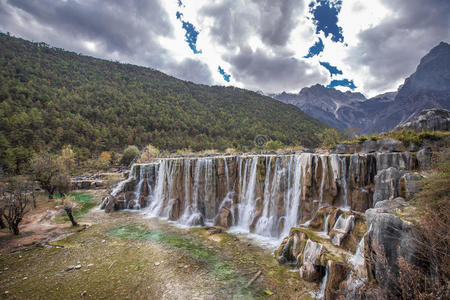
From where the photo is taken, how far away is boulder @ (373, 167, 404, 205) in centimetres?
766

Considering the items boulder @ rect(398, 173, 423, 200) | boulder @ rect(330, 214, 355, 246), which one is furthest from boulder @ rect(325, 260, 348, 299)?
boulder @ rect(398, 173, 423, 200)

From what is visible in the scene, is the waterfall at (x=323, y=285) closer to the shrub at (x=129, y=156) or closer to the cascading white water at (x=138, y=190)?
the cascading white water at (x=138, y=190)

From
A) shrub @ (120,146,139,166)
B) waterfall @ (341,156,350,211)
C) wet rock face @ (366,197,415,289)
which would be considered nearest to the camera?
wet rock face @ (366,197,415,289)

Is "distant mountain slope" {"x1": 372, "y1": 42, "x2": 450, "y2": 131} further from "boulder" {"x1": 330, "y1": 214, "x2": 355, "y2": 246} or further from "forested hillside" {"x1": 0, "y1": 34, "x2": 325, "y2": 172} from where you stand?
"boulder" {"x1": 330, "y1": 214, "x2": 355, "y2": 246}

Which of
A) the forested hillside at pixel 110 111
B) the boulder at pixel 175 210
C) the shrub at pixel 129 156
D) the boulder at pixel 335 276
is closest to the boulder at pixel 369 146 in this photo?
the boulder at pixel 335 276

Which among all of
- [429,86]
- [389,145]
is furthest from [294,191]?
[429,86]

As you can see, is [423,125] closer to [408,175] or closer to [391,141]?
[391,141]

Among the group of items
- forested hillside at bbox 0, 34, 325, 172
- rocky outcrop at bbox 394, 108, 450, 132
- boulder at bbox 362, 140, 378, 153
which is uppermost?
forested hillside at bbox 0, 34, 325, 172

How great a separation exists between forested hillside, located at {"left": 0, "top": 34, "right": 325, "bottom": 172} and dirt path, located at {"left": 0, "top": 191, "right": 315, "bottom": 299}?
122 feet

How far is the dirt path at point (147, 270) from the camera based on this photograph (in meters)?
6.50

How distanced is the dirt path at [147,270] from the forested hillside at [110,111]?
37.2 meters

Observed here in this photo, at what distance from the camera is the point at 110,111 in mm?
77688

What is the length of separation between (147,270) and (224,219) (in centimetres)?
670

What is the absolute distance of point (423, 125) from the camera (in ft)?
50.9
